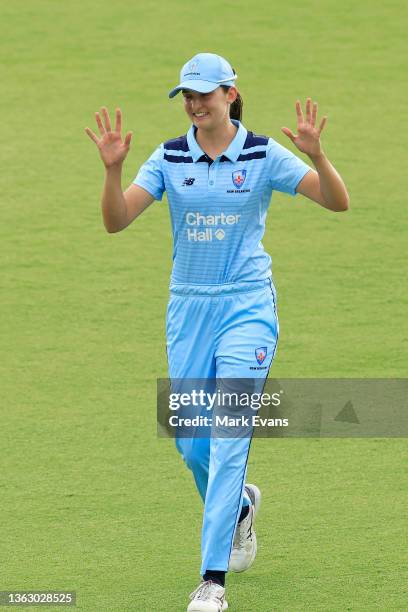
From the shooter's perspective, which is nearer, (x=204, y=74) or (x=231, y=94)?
(x=204, y=74)

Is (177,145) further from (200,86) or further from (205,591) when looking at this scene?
(205,591)

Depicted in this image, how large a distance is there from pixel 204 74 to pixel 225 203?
55cm

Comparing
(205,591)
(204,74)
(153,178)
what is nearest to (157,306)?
(153,178)

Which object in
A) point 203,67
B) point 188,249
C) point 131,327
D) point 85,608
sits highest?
point 203,67

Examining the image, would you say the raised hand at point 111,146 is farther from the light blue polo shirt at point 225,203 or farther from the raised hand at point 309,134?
the raised hand at point 309,134

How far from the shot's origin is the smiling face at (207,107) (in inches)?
275

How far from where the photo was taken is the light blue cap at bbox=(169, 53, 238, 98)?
6.95 m

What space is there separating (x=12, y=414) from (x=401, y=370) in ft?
7.54

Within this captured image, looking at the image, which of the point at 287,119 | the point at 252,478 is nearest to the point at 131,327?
the point at 252,478

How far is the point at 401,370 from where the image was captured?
9.73 m

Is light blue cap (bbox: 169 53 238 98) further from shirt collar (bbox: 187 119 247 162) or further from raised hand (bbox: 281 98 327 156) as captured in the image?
raised hand (bbox: 281 98 327 156)

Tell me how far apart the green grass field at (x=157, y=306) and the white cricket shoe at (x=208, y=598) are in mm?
206

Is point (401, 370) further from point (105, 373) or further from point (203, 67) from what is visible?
point (203, 67)

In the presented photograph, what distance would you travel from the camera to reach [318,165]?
686 cm
